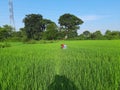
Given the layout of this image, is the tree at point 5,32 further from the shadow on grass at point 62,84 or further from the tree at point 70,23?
the shadow on grass at point 62,84

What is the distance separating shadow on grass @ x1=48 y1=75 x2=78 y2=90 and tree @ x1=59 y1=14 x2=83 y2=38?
30701 millimetres

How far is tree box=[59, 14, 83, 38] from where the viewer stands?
33.7 meters

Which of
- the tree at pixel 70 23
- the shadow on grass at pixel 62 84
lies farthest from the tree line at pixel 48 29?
the shadow on grass at pixel 62 84

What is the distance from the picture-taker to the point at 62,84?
227cm

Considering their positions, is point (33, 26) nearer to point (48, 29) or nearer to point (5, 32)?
point (48, 29)

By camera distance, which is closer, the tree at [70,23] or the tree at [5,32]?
the tree at [5,32]

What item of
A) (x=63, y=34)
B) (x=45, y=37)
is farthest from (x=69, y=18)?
(x=45, y=37)

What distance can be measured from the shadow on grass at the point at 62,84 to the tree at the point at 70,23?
30.7 m

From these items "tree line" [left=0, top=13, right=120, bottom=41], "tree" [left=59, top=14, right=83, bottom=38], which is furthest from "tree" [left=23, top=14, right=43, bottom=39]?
"tree" [left=59, top=14, right=83, bottom=38]

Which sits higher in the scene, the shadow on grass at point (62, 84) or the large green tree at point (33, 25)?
the large green tree at point (33, 25)

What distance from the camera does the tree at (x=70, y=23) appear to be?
110 feet

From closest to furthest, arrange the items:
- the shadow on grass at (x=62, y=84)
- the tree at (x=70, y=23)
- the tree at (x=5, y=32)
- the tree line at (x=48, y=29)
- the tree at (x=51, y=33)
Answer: the shadow on grass at (x=62, y=84) < the tree at (x=5, y=32) < the tree at (x=51, y=33) < the tree line at (x=48, y=29) < the tree at (x=70, y=23)

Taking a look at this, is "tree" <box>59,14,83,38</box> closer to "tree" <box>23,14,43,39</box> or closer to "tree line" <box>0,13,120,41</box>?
"tree line" <box>0,13,120,41</box>

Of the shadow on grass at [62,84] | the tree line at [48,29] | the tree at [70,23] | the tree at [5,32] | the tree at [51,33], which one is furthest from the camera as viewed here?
the tree at [70,23]
